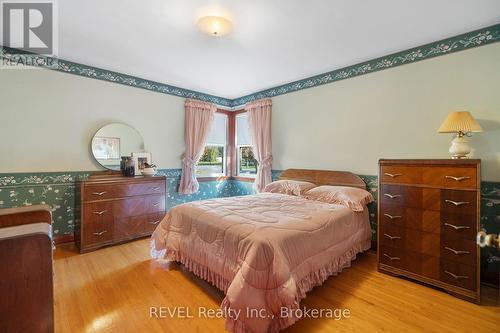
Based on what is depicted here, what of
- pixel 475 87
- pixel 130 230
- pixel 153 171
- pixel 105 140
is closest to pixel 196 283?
pixel 130 230

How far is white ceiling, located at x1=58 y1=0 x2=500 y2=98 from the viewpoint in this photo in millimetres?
2051

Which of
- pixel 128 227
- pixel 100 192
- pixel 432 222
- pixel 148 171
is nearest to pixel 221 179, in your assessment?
pixel 148 171

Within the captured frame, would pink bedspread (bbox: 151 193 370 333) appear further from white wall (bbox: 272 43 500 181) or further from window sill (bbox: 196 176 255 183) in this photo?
window sill (bbox: 196 176 255 183)

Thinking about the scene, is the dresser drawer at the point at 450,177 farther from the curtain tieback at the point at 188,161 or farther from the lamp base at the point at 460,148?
the curtain tieback at the point at 188,161

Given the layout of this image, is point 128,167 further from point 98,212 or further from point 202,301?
point 202,301

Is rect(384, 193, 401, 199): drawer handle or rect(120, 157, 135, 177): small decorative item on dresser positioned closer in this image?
rect(384, 193, 401, 199): drawer handle

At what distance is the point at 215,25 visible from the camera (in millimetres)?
2250

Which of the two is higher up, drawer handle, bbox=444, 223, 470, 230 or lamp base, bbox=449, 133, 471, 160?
lamp base, bbox=449, 133, 471, 160

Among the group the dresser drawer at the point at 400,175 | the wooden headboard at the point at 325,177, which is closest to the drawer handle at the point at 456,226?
the dresser drawer at the point at 400,175

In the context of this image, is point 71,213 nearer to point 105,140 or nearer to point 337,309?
point 105,140

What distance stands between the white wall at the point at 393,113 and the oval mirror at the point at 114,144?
2.50 meters

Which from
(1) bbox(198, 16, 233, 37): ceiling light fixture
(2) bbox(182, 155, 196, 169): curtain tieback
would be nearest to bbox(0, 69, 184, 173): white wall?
(2) bbox(182, 155, 196, 169): curtain tieback

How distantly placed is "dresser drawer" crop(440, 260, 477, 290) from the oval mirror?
4164 millimetres

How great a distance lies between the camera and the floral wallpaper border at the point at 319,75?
2.45 metres
